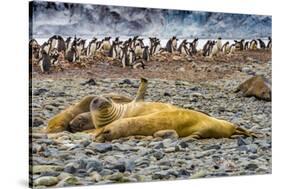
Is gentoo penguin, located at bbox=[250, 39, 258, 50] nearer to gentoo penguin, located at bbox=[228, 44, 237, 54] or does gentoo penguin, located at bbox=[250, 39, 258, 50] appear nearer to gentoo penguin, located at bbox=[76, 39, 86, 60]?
gentoo penguin, located at bbox=[228, 44, 237, 54]

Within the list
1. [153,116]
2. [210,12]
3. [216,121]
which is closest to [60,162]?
[153,116]

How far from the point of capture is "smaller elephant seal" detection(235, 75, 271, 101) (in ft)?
18.2

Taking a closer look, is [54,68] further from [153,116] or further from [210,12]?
[210,12]

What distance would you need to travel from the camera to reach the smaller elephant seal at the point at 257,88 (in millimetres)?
5559

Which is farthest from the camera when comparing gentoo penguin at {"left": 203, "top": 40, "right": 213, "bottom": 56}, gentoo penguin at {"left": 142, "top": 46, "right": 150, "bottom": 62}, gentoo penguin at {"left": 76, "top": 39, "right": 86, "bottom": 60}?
gentoo penguin at {"left": 203, "top": 40, "right": 213, "bottom": 56}

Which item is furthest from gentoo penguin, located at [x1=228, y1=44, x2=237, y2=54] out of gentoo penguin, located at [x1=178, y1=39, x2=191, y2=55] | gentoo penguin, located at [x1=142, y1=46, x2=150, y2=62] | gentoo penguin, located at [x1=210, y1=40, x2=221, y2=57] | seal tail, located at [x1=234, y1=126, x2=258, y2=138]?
gentoo penguin, located at [x1=142, y1=46, x2=150, y2=62]

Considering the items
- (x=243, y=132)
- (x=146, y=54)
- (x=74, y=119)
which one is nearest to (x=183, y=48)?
(x=146, y=54)

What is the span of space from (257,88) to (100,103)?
4.78 feet

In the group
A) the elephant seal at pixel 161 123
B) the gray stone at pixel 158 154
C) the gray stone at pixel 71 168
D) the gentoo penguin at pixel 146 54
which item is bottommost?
the gray stone at pixel 71 168

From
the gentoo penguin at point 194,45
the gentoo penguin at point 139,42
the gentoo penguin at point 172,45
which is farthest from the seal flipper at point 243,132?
the gentoo penguin at point 139,42

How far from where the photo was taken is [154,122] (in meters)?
5.16

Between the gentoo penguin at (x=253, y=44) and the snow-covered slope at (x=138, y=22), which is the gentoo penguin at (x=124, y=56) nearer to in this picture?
the snow-covered slope at (x=138, y=22)

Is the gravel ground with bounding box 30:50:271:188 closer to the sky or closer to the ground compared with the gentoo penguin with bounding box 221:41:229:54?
closer to the ground

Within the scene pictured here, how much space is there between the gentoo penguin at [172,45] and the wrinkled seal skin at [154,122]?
45cm
